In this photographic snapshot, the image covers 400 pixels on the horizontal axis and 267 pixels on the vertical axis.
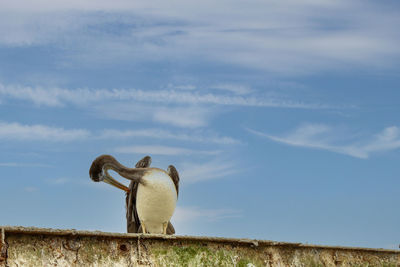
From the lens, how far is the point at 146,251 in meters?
9.13

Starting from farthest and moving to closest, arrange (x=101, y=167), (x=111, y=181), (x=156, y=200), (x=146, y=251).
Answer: (x=111, y=181), (x=101, y=167), (x=156, y=200), (x=146, y=251)

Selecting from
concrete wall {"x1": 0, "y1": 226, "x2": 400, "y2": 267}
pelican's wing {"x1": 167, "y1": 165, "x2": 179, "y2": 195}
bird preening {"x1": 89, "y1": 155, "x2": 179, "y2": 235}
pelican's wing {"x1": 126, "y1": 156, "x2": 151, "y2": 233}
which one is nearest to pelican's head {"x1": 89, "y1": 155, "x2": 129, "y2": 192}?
bird preening {"x1": 89, "y1": 155, "x2": 179, "y2": 235}

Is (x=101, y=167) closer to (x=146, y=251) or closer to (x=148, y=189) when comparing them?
(x=148, y=189)

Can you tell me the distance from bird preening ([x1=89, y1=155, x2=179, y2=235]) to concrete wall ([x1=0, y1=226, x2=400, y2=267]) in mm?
1752

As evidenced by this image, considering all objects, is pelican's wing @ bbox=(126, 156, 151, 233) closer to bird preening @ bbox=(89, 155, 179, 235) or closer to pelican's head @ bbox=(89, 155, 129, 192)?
bird preening @ bbox=(89, 155, 179, 235)

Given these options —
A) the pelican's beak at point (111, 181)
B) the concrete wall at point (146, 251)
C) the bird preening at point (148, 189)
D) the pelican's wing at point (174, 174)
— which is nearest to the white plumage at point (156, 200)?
the bird preening at point (148, 189)

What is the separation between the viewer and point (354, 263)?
38.8 feet

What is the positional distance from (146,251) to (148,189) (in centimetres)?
217

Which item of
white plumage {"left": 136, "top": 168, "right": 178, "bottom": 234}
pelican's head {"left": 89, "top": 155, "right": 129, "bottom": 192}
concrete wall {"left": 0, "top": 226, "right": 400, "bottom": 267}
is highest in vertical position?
pelican's head {"left": 89, "top": 155, "right": 129, "bottom": 192}

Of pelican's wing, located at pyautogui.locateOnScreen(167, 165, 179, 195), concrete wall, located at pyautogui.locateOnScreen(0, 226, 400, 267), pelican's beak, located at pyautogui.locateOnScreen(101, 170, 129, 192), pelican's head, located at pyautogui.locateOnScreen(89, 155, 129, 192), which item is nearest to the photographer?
concrete wall, located at pyautogui.locateOnScreen(0, 226, 400, 267)

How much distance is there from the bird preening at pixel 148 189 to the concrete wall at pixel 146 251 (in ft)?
5.75

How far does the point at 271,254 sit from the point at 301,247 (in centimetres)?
79

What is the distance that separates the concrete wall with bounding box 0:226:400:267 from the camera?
316 inches

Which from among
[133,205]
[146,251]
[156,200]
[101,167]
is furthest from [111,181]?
[146,251]
